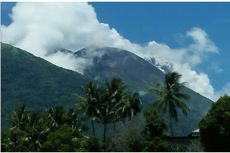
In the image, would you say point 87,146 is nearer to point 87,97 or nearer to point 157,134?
point 157,134

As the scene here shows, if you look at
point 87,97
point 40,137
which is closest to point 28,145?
point 40,137

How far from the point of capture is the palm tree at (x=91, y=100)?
258ft

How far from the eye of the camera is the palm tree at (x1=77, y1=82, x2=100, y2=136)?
78.7 metres

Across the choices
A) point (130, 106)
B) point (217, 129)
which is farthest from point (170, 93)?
point (217, 129)

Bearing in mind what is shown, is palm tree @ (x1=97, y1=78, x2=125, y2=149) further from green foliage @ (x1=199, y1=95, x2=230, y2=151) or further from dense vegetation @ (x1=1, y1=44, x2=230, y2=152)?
green foliage @ (x1=199, y1=95, x2=230, y2=151)

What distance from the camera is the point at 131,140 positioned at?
65.5m

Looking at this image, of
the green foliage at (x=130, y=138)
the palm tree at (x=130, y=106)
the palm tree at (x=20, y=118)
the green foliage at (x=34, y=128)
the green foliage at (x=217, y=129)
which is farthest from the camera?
the palm tree at (x=20, y=118)

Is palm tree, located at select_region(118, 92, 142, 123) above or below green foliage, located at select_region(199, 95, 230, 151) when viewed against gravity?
above

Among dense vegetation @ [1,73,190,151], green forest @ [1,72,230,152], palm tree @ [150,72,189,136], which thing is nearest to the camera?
green forest @ [1,72,230,152]

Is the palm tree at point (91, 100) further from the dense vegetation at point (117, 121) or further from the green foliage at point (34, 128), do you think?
the green foliage at point (34, 128)

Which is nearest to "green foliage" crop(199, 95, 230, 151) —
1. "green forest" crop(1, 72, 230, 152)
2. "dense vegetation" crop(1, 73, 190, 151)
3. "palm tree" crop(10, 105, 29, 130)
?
"green forest" crop(1, 72, 230, 152)

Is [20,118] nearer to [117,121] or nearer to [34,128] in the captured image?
[34,128]

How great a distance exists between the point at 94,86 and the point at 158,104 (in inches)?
394

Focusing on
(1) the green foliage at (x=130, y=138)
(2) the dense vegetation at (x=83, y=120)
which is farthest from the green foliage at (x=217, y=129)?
(1) the green foliage at (x=130, y=138)
